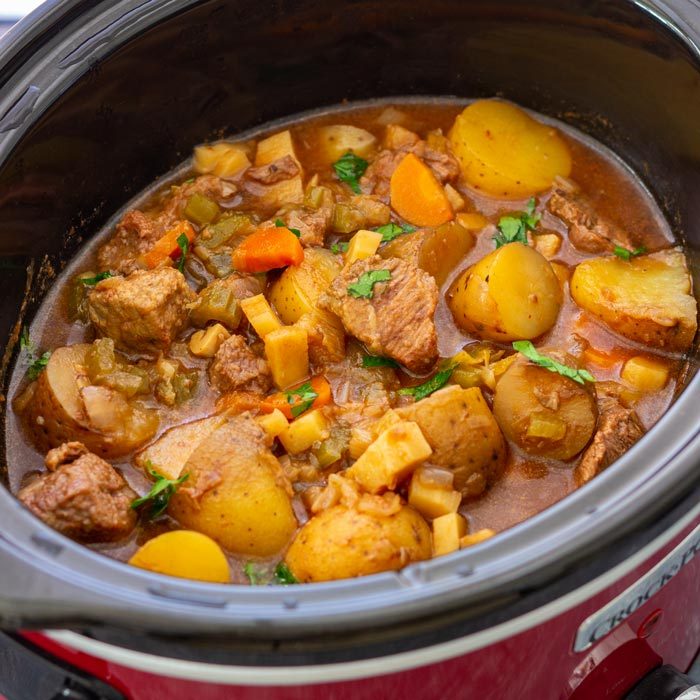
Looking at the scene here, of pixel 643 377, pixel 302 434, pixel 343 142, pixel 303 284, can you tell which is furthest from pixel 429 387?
pixel 343 142

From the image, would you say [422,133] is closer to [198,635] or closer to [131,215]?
[131,215]

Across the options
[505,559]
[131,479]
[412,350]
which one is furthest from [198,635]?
[412,350]

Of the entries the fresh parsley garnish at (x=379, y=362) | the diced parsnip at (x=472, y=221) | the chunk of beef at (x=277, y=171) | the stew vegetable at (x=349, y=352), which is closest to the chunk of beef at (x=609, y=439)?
the stew vegetable at (x=349, y=352)

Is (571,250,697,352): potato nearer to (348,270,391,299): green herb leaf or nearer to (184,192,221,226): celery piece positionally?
(348,270,391,299): green herb leaf

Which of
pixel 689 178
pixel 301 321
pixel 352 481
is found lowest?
pixel 352 481

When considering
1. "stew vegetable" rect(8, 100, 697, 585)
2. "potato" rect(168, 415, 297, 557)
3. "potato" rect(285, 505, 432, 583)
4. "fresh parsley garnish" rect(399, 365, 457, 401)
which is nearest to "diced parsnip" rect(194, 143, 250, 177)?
"stew vegetable" rect(8, 100, 697, 585)

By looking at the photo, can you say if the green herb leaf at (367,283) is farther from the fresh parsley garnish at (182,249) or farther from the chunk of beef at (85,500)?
the chunk of beef at (85,500)
